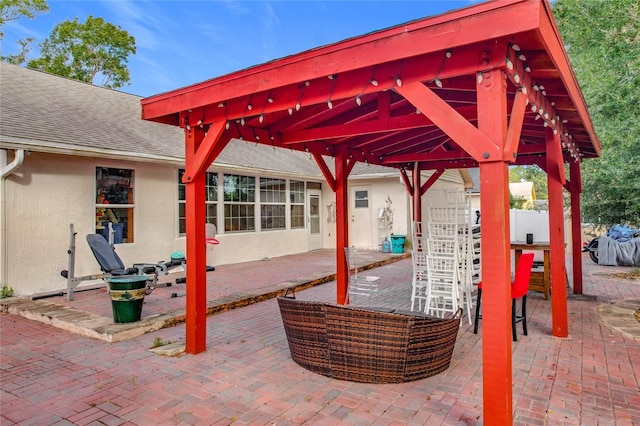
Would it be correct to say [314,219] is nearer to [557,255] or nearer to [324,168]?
[324,168]

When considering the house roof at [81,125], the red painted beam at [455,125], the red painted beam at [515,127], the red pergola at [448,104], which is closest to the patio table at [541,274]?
the red pergola at [448,104]

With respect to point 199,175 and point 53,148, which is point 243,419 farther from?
point 53,148

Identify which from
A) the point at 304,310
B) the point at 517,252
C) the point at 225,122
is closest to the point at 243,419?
the point at 304,310

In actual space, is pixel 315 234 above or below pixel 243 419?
above

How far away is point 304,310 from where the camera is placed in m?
3.40

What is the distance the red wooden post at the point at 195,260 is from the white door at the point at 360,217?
30.4 feet

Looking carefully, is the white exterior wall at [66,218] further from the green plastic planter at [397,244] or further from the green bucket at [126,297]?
the green plastic planter at [397,244]

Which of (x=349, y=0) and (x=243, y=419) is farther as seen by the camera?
(x=349, y=0)

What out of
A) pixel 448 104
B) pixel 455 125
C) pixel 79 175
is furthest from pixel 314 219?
pixel 455 125

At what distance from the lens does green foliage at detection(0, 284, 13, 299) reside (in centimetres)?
585

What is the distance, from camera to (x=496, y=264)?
2.33m

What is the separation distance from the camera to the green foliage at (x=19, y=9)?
17.2m

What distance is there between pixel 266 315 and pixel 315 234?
8004 millimetres

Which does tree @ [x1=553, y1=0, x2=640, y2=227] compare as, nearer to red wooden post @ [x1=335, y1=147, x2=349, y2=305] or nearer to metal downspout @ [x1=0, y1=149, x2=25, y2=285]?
red wooden post @ [x1=335, y1=147, x2=349, y2=305]
